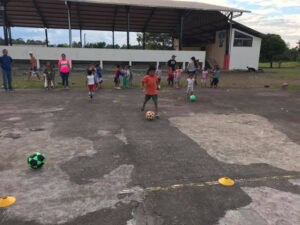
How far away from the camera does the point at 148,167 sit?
4.49 m

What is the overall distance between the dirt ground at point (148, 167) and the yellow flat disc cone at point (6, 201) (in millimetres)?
74

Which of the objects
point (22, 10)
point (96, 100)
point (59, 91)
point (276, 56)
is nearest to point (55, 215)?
point (96, 100)

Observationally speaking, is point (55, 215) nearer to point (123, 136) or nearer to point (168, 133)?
point (123, 136)

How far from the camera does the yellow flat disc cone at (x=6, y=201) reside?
3.26 metres

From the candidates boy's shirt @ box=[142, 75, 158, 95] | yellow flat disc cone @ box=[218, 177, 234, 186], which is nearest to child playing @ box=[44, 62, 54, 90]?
boy's shirt @ box=[142, 75, 158, 95]

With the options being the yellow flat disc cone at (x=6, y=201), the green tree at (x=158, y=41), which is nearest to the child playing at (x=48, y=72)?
the yellow flat disc cone at (x=6, y=201)

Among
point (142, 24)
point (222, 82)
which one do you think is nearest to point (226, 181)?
point (222, 82)

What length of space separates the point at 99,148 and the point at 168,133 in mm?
2002

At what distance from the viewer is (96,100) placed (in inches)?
425

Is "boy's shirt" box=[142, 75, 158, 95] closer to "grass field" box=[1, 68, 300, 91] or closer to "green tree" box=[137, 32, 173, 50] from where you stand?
"grass field" box=[1, 68, 300, 91]

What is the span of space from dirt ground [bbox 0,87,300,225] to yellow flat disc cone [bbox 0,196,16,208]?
7cm

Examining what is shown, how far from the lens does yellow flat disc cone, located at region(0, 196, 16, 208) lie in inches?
128

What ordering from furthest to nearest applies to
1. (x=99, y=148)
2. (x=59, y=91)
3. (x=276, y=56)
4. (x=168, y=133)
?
(x=276, y=56) → (x=59, y=91) → (x=168, y=133) → (x=99, y=148)

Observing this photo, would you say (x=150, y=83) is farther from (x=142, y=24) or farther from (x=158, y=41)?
(x=158, y=41)
